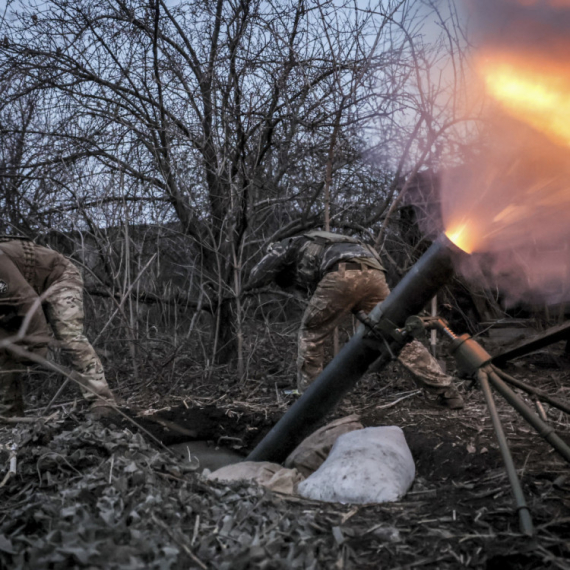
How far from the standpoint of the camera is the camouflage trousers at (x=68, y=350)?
15.4 feet

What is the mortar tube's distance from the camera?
8.24 feet

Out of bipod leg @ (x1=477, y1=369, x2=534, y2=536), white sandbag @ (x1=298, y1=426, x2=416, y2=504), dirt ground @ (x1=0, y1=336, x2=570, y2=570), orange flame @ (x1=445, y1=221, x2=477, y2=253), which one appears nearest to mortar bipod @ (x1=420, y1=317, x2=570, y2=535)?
bipod leg @ (x1=477, y1=369, x2=534, y2=536)

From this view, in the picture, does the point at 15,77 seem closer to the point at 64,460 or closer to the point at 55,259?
the point at 55,259

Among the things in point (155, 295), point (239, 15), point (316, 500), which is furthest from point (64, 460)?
point (239, 15)

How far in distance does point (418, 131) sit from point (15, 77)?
4210 mm

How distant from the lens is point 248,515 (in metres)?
2.25

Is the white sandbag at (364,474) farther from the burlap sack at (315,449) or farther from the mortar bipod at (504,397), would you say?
the mortar bipod at (504,397)

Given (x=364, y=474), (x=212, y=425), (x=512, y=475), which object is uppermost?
(x=512, y=475)

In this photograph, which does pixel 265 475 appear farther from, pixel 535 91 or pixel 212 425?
pixel 535 91

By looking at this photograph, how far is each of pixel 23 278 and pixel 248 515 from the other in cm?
309

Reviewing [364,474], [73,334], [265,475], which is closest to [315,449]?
[265,475]

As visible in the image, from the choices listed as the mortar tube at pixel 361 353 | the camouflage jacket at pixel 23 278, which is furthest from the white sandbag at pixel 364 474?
the camouflage jacket at pixel 23 278

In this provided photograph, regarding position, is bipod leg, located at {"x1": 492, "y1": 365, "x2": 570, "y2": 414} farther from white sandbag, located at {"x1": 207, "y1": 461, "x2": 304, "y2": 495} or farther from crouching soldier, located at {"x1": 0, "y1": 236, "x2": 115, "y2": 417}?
crouching soldier, located at {"x1": 0, "y1": 236, "x2": 115, "y2": 417}

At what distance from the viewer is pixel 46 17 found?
5.76 meters
